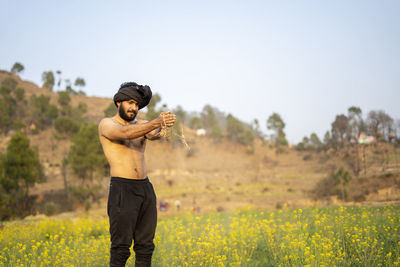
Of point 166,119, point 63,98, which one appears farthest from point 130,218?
point 63,98

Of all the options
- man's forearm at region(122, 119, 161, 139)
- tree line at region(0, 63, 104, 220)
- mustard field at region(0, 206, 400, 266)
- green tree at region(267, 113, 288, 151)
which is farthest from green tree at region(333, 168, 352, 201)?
green tree at region(267, 113, 288, 151)

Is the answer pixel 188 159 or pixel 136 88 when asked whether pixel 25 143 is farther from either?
pixel 188 159

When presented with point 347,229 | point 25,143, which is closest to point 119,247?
point 347,229

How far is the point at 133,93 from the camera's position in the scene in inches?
131

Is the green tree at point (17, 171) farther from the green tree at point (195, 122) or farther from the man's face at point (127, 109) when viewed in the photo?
the green tree at point (195, 122)

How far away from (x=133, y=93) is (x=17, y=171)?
32.3 metres

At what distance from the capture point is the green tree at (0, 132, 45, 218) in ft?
97.6

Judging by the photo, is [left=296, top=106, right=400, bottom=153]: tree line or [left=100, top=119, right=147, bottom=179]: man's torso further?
[left=296, top=106, right=400, bottom=153]: tree line

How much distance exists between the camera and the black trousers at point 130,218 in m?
3.08

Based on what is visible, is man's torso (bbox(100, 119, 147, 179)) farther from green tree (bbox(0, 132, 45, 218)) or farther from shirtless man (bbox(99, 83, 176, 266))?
green tree (bbox(0, 132, 45, 218))

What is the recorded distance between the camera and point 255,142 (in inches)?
3280

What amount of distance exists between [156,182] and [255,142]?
1513 inches

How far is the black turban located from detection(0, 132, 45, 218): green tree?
31376 millimetres

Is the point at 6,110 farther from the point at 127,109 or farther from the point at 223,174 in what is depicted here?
the point at 127,109
